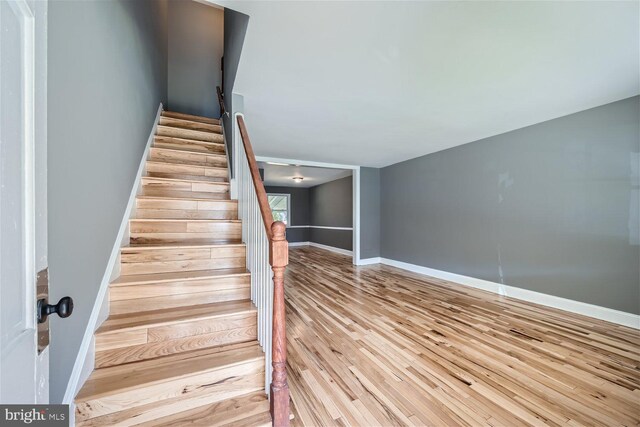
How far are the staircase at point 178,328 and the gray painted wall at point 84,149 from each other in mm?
203

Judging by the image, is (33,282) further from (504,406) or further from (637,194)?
(637,194)

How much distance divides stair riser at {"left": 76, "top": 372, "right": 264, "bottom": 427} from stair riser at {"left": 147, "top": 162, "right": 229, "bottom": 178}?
2104 millimetres

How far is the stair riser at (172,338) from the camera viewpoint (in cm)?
137

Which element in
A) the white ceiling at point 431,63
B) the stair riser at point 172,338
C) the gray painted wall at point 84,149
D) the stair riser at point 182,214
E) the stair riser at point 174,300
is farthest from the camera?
the stair riser at point 182,214

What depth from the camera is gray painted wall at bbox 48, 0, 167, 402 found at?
3.46 ft

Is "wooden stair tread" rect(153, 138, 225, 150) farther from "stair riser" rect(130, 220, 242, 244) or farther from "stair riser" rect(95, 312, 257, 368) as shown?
"stair riser" rect(95, 312, 257, 368)

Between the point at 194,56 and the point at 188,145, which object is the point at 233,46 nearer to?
the point at 188,145

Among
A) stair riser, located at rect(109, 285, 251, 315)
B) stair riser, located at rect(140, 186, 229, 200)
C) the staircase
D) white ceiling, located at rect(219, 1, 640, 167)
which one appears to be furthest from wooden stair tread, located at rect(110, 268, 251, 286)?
white ceiling, located at rect(219, 1, 640, 167)

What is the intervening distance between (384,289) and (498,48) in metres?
3.07

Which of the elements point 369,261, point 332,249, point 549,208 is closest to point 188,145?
point 369,261

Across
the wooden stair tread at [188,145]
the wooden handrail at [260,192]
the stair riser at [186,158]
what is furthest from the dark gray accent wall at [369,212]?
the wooden handrail at [260,192]

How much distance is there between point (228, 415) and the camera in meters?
1.27

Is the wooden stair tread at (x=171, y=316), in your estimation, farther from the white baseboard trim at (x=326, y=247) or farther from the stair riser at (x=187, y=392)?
the white baseboard trim at (x=326, y=247)

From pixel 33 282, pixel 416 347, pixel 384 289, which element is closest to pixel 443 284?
pixel 384 289
